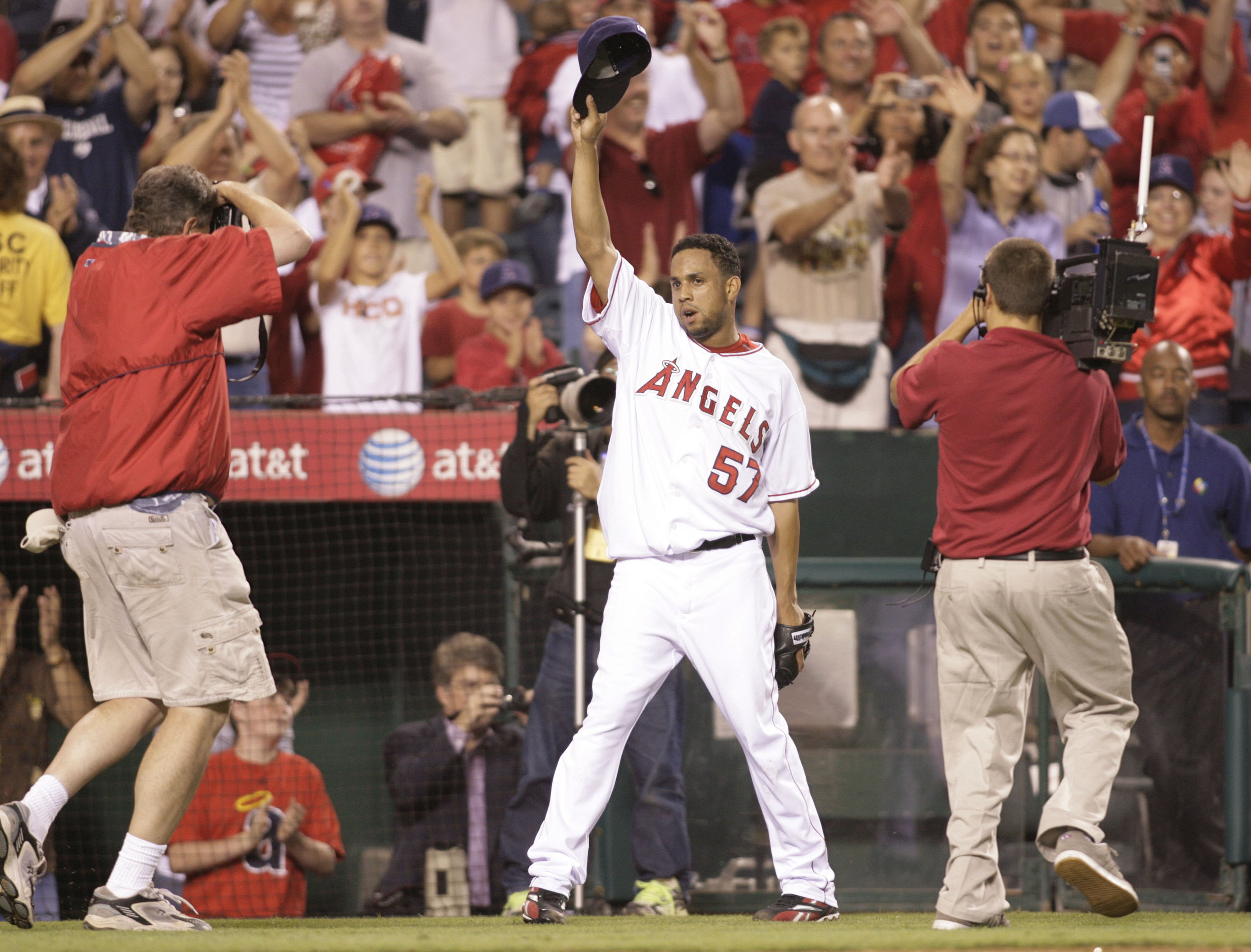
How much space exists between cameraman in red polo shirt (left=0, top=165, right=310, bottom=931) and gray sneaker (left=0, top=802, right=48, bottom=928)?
2.8 inches

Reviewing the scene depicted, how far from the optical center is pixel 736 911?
523cm

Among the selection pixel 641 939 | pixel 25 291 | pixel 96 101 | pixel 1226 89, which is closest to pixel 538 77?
pixel 96 101

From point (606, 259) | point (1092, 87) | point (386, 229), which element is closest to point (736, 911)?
point (606, 259)

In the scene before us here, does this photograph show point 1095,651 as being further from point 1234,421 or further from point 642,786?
point 1234,421

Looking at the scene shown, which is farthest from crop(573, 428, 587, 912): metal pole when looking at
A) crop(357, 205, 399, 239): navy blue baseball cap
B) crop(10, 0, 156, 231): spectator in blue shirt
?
crop(10, 0, 156, 231): spectator in blue shirt

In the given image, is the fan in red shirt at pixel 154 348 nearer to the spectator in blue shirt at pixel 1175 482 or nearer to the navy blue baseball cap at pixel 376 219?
the navy blue baseball cap at pixel 376 219

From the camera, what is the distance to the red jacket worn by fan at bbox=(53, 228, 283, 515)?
140 inches

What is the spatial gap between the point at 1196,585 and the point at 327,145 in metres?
5.16

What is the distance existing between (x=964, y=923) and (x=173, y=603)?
87.3 inches

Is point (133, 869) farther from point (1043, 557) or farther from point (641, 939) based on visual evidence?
point (1043, 557)

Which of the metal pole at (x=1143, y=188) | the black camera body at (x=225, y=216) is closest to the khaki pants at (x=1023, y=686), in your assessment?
the metal pole at (x=1143, y=188)

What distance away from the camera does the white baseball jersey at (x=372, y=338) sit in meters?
7.12

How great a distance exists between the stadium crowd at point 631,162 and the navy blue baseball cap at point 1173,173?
0.9 inches

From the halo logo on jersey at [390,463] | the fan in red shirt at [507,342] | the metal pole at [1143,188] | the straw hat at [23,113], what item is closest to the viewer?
the metal pole at [1143,188]
